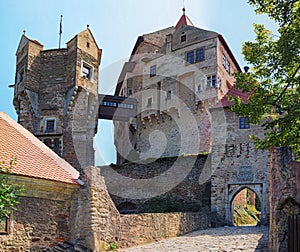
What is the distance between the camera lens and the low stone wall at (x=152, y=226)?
13.8 meters

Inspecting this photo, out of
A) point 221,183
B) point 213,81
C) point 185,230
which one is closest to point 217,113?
point 221,183

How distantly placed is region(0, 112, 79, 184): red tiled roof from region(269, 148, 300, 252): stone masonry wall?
5808mm

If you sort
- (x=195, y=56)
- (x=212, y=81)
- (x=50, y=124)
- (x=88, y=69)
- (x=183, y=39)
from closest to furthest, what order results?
(x=50, y=124), (x=88, y=69), (x=212, y=81), (x=195, y=56), (x=183, y=39)

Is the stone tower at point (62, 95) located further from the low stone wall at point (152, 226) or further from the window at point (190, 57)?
the low stone wall at point (152, 226)

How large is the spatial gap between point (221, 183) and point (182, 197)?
110 inches

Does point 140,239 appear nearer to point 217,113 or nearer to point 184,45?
point 217,113

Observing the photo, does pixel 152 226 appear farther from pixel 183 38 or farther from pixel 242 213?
pixel 183 38

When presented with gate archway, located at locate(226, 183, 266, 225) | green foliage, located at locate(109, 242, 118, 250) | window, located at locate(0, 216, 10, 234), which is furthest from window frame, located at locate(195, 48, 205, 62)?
window, located at locate(0, 216, 10, 234)

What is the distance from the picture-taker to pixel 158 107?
1361 inches

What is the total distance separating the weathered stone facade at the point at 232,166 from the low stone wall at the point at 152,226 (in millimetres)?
4259

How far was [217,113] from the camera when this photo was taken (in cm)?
2511

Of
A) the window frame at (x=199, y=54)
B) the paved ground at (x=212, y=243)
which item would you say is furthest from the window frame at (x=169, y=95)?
the paved ground at (x=212, y=243)

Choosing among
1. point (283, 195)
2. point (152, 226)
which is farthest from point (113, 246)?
point (283, 195)

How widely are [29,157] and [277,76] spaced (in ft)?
25.7
